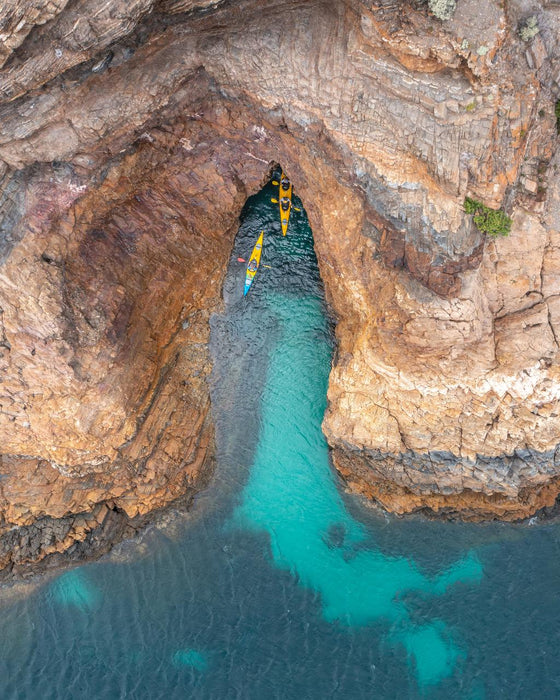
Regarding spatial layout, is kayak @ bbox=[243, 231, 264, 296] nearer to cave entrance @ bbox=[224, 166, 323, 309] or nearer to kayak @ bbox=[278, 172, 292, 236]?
cave entrance @ bbox=[224, 166, 323, 309]

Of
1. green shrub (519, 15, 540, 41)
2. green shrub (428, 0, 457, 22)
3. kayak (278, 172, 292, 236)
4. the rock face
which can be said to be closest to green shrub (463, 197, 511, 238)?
the rock face

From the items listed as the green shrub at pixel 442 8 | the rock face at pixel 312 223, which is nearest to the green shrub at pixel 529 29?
the rock face at pixel 312 223

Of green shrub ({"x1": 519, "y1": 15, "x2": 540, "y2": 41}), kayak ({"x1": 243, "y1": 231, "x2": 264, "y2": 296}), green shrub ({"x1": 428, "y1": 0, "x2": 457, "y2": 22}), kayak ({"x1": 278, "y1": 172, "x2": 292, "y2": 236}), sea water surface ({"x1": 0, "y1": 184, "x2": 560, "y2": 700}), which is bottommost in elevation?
sea water surface ({"x1": 0, "y1": 184, "x2": 560, "y2": 700})

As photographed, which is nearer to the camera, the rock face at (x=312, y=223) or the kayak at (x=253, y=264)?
the rock face at (x=312, y=223)

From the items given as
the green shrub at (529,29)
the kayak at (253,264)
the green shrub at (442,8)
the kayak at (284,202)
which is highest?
the green shrub at (442,8)

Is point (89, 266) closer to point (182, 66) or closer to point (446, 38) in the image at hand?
point (182, 66)

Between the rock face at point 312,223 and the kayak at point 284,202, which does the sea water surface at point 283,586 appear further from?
the rock face at point 312,223

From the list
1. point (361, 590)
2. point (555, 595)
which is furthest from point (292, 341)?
point (555, 595)
